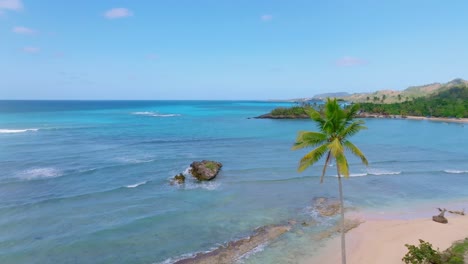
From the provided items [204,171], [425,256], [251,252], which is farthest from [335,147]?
[204,171]

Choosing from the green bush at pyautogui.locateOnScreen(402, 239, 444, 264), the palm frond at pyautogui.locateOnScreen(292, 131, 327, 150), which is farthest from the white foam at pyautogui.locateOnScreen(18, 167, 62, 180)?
the green bush at pyautogui.locateOnScreen(402, 239, 444, 264)

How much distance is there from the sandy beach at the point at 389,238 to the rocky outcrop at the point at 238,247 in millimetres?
4060

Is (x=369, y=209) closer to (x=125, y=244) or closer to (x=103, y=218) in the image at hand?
(x=125, y=244)

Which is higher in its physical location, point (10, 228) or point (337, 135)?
point (337, 135)

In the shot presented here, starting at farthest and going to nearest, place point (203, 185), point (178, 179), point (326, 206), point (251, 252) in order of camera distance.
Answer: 1. point (178, 179)
2. point (203, 185)
3. point (326, 206)
4. point (251, 252)

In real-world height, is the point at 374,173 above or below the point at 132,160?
below

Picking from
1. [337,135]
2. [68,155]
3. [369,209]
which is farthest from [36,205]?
[369,209]

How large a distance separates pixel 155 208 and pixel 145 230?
476 centimetres

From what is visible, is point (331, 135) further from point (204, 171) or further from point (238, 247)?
point (204, 171)

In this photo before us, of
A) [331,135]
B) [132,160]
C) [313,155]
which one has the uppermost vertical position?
[331,135]

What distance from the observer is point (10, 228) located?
83.9 feet

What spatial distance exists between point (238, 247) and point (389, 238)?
11.5 meters

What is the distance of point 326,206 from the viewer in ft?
102

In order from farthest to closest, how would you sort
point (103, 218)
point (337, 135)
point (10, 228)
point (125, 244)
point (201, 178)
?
point (201, 178), point (103, 218), point (10, 228), point (125, 244), point (337, 135)
